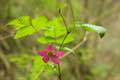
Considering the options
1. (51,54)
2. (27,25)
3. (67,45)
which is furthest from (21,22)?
(67,45)

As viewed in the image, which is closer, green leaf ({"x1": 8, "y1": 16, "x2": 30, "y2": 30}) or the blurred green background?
green leaf ({"x1": 8, "y1": 16, "x2": 30, "y2": 30})

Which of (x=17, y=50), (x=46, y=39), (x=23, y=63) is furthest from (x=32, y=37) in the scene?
(x=46, y=39)

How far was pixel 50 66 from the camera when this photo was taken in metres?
0.97

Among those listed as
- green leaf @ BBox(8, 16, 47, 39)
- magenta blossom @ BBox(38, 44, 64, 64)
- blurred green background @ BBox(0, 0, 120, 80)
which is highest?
green leaf @ BBox(8, 16, 47, 39)

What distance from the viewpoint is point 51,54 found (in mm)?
922

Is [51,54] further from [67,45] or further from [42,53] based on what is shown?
[67,45]

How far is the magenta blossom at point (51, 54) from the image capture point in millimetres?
905

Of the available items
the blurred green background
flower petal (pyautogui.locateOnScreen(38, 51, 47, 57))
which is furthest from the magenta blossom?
the blurred green background

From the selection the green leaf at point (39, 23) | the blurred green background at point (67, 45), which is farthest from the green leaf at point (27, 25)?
the blurred green background at point (67, 45)

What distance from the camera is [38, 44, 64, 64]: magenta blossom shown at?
2.97ft

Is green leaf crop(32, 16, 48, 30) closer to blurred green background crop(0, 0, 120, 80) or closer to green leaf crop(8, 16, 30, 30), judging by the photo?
green leaf crop(8, 16, 30, 30)

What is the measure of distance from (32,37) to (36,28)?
2.64m

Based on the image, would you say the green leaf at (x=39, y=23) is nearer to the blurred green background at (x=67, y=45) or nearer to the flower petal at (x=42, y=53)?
the flower petal at (x=42, y=53)

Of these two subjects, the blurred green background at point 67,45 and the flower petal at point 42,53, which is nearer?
the flower petal at point 42,53
